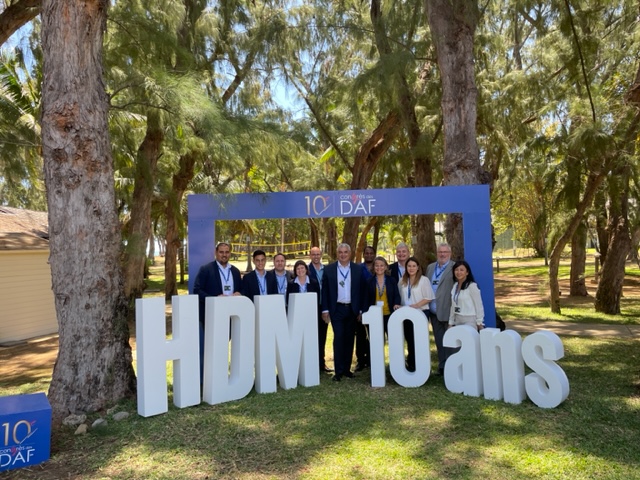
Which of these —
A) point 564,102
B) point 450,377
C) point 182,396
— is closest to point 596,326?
point 564,102

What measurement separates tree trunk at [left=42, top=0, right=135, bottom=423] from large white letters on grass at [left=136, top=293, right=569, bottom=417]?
53 cm

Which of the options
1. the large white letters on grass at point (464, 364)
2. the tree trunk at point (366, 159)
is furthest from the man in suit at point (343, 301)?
the tree trunk at point (366, 159)

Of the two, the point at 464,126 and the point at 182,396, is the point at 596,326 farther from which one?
the point at 182,396

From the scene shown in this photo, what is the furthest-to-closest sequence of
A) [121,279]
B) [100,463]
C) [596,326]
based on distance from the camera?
[596,326] < [121,279] < [100,463]

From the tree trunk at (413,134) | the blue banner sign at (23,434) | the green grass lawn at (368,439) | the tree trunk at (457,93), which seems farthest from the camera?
the tree trunk at (413,134)

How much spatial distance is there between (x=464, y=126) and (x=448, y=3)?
5.87 feet

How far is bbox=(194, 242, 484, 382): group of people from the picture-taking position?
6.15 m

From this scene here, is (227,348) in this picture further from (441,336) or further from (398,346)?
(441,336)

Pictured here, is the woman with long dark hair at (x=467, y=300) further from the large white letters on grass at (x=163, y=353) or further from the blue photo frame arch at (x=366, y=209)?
the large white letters on grass at (x=163, y=353)

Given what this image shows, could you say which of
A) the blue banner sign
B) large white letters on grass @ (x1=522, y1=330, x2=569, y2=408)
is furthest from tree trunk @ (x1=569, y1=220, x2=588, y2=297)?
the blue banner sign

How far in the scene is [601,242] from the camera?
15.5 metres

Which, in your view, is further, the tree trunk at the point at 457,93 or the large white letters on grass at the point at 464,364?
the tree trunk at the point at 457,93

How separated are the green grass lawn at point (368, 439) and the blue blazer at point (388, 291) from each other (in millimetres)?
1045

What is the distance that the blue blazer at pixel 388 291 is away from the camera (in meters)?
6.51
